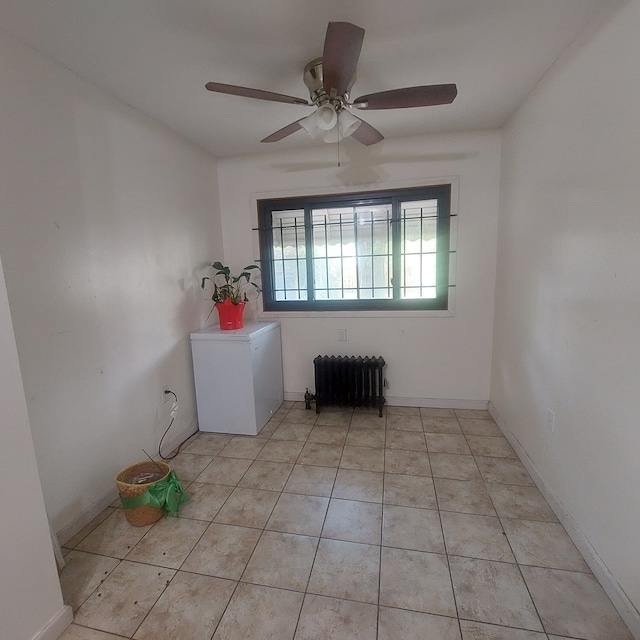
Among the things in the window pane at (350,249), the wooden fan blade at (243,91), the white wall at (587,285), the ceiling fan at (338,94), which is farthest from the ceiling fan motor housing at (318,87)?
the window pane at (350,249)

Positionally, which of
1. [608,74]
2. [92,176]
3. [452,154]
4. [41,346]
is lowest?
[41,346]

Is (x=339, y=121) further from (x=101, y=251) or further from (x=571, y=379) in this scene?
(x=571, y=379)

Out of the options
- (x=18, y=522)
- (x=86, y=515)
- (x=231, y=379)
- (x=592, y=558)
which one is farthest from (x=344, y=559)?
(x=231, y=379)

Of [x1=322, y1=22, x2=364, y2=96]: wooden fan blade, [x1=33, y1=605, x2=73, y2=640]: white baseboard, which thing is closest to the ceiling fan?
[x1=322, y1=22, x2=364, y2=96]: wooden fan blade

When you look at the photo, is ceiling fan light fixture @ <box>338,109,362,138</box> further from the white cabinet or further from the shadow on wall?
the white cabinet

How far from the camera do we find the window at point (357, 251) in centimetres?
296

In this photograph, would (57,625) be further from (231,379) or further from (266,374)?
(266,374)

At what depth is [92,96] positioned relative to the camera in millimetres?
1857

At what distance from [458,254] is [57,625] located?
3.28 meters

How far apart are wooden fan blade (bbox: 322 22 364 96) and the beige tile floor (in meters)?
2.20

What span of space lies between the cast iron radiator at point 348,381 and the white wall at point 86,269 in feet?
4.05

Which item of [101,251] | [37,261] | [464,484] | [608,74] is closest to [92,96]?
[101,251]

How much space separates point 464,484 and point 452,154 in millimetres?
2574

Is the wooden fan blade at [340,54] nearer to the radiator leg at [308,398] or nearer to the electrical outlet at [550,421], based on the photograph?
the electrical outlet at [550,421]
